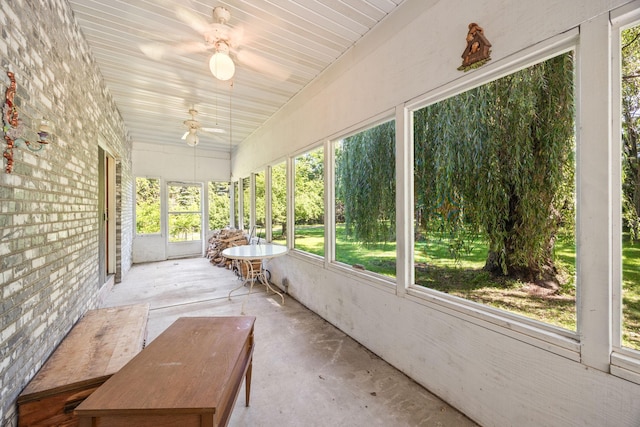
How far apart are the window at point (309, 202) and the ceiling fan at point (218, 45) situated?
134cm

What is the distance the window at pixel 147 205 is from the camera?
6773 millimetres

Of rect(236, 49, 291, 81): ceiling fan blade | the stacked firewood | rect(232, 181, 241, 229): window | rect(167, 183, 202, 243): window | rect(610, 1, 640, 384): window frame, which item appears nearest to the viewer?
rect(610, 1, 640, 384): window frame

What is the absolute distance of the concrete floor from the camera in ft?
5.73

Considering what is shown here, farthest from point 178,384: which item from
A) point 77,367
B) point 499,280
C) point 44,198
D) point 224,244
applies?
point 224,244

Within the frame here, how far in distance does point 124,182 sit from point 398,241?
573cm

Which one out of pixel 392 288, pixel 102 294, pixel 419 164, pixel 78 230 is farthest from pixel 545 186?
pixel 102 294

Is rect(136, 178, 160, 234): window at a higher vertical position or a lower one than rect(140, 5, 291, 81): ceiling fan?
lower

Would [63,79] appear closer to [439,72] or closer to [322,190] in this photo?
[322,190]

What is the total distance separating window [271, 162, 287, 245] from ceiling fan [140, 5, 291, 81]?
6.10ft

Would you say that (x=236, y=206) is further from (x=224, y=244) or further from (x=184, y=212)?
(x=224, y=244)

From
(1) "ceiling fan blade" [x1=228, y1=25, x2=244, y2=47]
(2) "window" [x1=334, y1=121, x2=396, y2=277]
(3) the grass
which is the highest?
(1) "ceiling fan blade" [x1=228, y1=25, x2=244, y2=47]

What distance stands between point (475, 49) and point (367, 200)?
1.60m

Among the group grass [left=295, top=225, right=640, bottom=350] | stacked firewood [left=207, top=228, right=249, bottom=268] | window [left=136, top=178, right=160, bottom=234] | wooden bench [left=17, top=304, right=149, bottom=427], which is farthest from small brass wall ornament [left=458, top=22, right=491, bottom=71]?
window [left=136, top=178, right=160, bottom=234]

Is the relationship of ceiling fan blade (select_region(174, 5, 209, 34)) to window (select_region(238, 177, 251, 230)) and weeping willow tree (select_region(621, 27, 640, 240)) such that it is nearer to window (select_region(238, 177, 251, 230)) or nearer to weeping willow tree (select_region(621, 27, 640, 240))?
weeping willow tree (select_region(621, 27, 640, 240))
